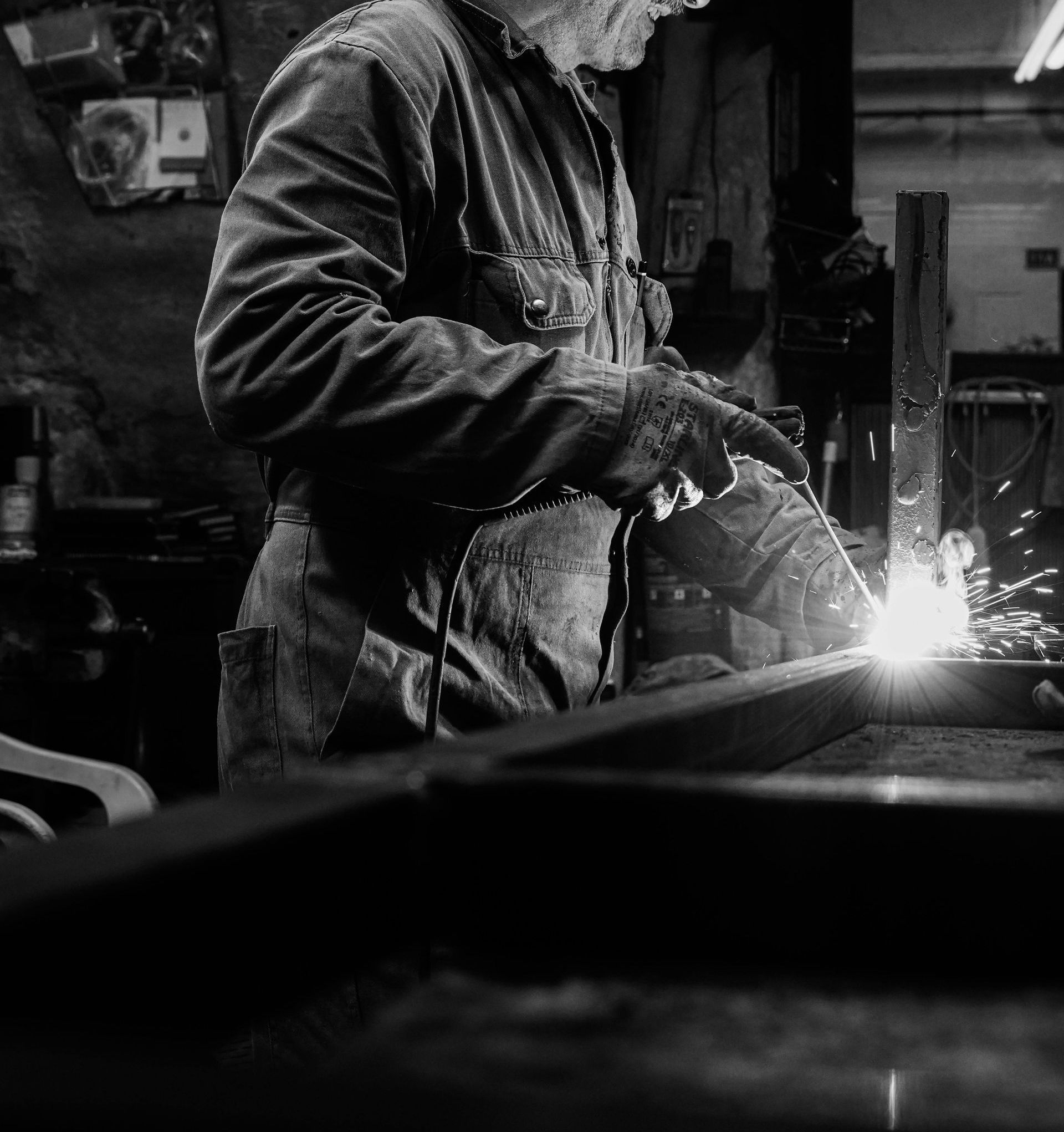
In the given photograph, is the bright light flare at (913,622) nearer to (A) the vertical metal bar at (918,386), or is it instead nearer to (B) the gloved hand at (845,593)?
(A) the vertical metal bar at (918,386)

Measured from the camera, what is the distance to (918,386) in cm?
162

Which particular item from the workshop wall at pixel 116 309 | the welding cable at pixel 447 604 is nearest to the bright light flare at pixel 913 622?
the welding cable at pixel 447 604

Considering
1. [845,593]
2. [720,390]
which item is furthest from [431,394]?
[845,593]

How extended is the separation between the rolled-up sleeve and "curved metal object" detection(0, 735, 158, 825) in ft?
3.97

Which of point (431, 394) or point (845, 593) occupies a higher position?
point (431, 394)

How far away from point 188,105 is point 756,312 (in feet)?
8.18

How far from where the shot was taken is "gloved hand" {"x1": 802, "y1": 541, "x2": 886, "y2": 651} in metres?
1.78

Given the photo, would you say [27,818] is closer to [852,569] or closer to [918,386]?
[852,569]

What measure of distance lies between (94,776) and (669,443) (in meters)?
1.54

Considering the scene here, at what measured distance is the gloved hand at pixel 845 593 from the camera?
1779 mm

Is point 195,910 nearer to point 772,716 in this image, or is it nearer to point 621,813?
point 621,813

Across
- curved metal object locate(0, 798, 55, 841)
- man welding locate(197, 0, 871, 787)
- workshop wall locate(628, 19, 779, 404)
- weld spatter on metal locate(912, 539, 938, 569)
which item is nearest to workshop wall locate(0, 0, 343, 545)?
workshop wall locate(628, 19, 779, 404)

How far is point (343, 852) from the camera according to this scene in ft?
1.62

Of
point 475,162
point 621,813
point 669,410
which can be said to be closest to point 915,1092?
point 621,813
